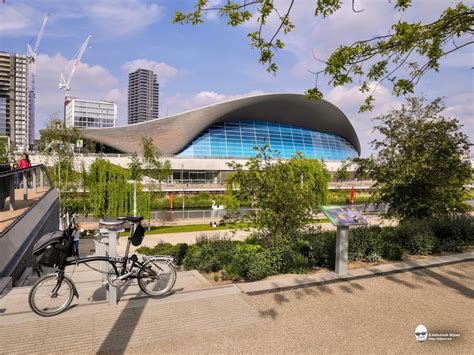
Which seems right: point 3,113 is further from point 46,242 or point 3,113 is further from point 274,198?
point 46,242

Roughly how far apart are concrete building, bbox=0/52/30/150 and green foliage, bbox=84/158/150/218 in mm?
168508

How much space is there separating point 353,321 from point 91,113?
648 ft

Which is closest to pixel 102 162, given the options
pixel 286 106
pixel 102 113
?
pixel 286 106

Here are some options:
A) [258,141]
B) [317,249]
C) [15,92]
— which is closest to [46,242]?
[317,249]

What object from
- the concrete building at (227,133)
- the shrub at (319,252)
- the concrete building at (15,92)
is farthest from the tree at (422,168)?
the concrete building at (15,92)

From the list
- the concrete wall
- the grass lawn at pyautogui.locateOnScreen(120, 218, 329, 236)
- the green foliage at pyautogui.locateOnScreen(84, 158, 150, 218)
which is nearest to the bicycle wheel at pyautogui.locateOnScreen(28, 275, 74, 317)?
the concrete wall

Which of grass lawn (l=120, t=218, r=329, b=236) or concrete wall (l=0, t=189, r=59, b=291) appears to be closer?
concrete wall (l=0, t=189, r=59, b=291)

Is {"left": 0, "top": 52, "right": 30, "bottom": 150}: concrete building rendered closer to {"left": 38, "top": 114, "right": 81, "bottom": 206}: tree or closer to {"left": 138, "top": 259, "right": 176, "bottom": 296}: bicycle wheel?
{"left": 38, "top": 114, "right": 81, "bottom": 206}: tree

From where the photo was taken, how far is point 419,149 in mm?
12578

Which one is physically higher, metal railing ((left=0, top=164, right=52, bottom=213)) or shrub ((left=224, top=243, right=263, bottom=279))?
metal railing ((left=0, top=164, right=52, bottom=213))

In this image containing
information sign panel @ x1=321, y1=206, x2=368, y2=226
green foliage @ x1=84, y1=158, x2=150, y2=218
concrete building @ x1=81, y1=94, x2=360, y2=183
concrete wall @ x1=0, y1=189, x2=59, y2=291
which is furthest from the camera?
concrete building @ x1=81, y1=94, x2=360, y2=183

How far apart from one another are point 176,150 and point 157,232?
3983cm

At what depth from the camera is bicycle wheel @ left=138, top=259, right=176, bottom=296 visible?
5.77 meters

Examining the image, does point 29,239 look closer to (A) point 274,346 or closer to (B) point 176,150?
(A) point 274,346
